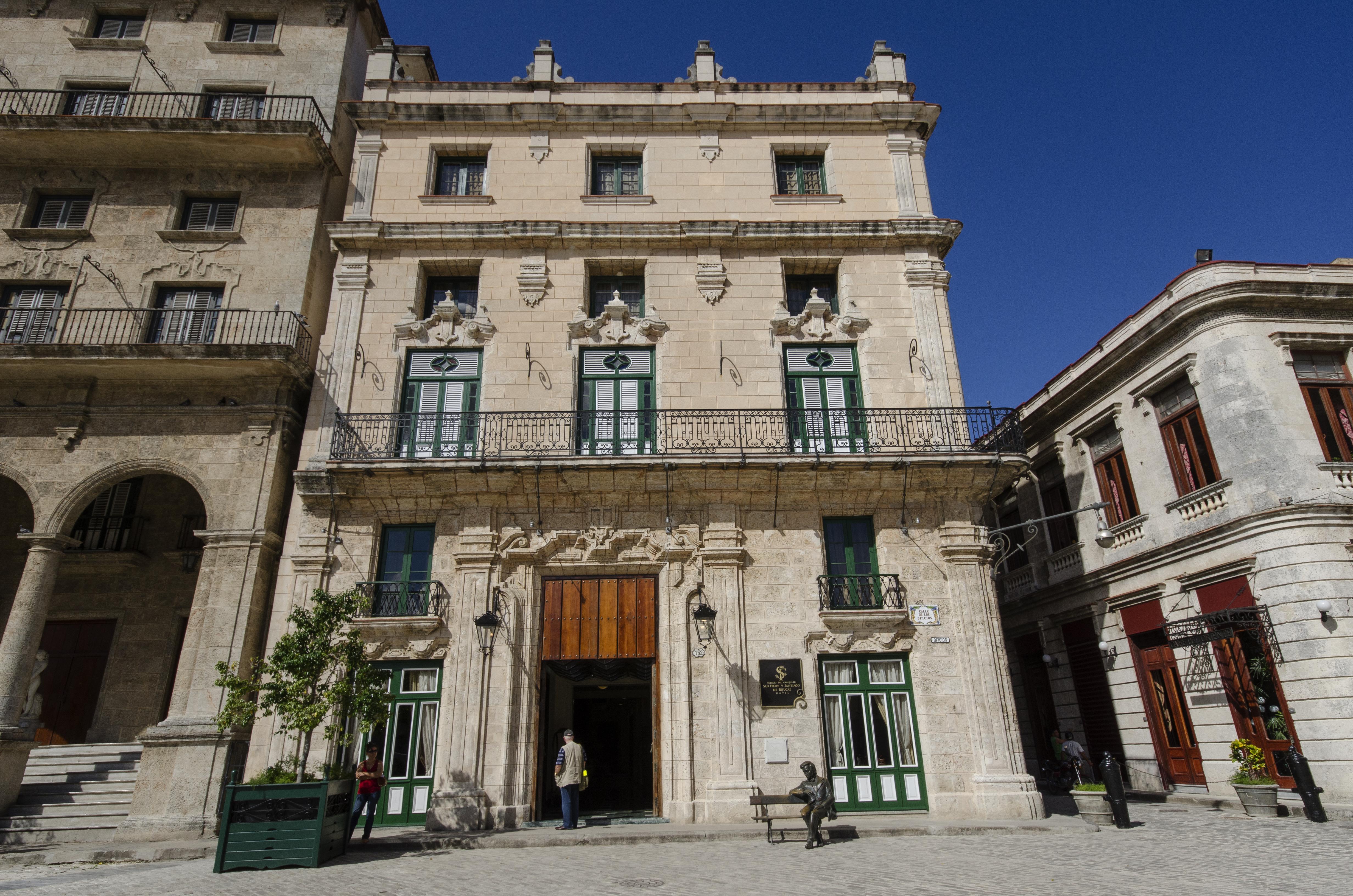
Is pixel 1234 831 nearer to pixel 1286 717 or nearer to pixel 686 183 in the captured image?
pixel 1286 717

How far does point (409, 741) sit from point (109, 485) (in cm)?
845

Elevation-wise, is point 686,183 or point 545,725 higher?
point 686,183

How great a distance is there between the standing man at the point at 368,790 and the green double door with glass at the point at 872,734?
25.0 ft

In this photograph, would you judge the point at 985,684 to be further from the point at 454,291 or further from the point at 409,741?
the point at 454,291

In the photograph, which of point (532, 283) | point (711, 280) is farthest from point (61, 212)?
point (711, 280)

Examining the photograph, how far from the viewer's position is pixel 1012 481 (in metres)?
15.5

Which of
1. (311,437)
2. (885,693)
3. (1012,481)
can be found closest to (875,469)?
(1012,481)

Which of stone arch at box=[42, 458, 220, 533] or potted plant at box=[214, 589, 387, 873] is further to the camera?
stone arch at box=[42, 458, 220, 533]

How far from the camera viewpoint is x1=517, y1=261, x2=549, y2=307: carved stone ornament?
17.0m

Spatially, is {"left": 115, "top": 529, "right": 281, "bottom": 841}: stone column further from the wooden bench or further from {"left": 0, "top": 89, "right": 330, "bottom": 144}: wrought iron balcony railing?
{"left": 0, "top": 89, "right": 330, "bottom": 144}: wrought iron balcony railing

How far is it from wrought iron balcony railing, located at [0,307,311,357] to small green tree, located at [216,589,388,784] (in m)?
7.01

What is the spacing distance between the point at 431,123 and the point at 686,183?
6.44 metres

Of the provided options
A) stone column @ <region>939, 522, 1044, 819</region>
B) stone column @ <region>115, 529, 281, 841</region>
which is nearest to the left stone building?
stone column @ <region>115, 529, 281, 841</region>

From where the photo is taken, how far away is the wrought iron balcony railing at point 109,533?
17.5m
